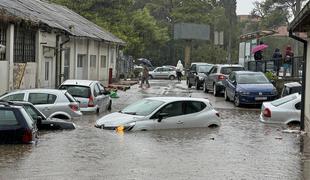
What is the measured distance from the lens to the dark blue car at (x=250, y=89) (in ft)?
94.2

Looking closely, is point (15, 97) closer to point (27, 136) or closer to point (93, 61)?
point (27, 136)

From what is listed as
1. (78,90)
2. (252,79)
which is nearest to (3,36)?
(78,90)

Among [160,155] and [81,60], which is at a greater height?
[81,60]

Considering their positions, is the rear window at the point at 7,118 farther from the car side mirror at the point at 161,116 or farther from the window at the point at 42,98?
the window at the point at 42,98

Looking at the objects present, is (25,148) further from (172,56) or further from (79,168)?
(172,56)

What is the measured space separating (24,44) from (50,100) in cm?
772

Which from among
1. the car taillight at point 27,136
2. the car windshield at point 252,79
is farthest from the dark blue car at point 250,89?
the car taillight at point 27,136

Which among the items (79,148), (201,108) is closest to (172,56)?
(201,108)

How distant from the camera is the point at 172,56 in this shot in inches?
3408

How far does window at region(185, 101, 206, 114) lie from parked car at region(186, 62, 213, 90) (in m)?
21.4

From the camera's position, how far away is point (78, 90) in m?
23.5

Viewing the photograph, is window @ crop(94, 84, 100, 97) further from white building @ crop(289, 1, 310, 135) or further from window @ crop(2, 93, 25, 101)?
white building @ crop(289, 1, 310, 135)

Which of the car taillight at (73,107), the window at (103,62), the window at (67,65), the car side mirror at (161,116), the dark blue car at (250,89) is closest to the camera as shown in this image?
the car side mirror at (161,116)

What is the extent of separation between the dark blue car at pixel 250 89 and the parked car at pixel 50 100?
11137 mm
